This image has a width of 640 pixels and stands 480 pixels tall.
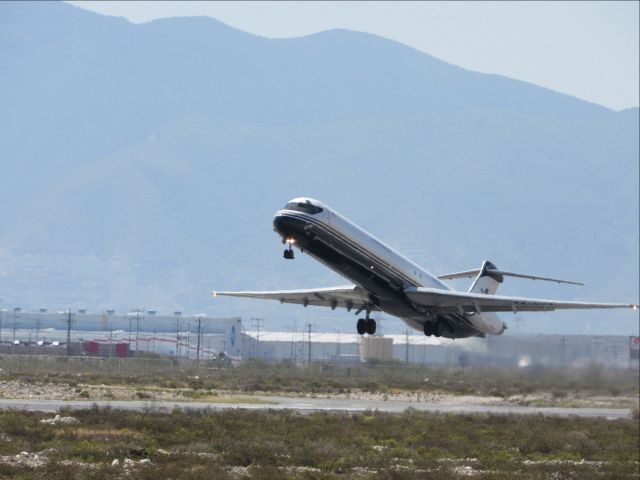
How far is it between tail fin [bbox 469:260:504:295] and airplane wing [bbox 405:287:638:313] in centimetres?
935

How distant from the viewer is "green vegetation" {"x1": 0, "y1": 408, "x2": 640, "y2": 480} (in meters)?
45.3

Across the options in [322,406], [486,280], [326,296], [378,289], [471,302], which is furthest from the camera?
[322,406]

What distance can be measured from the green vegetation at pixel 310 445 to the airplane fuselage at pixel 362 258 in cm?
547

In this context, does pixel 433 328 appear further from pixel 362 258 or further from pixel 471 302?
pixel 362 258

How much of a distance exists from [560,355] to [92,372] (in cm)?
3538

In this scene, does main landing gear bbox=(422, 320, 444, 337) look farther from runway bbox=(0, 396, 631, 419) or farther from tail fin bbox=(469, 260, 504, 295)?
runway bbox=(0, 396, 631, 419)

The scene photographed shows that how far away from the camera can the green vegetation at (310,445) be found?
149 ft

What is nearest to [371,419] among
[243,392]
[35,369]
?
[243,392]

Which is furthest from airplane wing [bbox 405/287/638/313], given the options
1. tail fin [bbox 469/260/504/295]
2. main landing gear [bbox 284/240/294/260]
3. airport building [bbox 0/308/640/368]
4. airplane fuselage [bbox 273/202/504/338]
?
airport building [bbox 0/308/640/368]

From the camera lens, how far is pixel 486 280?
2751 inches

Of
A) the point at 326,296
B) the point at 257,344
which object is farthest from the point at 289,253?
the point at 257,344

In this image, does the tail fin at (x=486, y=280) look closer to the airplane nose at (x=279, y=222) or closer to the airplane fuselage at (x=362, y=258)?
the airplane fuselage at (x=362, y=258)

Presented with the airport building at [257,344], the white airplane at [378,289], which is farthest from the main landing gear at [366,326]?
the airport building at [257,344]

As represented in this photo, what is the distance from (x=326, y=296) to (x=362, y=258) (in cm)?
678
